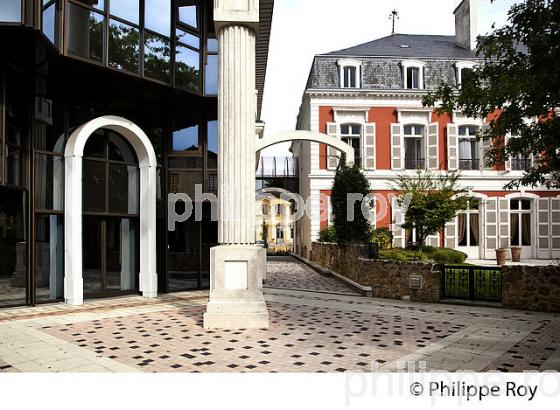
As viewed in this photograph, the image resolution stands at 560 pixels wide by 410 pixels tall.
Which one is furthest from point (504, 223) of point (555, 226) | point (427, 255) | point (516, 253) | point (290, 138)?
point (290, 138)

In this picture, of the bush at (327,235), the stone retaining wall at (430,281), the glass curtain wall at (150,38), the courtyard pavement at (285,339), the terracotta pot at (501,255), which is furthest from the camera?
the terracotta pot at (501,255)

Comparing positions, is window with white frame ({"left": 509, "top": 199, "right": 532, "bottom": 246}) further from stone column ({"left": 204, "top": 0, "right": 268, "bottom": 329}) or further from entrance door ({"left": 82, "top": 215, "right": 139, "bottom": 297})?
stone column ({"left": 204, "top": 0, "right": 268, "bottom": 329})

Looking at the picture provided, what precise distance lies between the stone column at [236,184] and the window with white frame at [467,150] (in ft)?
63.9

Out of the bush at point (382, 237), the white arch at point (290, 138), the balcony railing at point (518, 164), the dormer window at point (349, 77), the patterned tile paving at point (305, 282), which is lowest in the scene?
the patterned tile paving at point (305, 282)

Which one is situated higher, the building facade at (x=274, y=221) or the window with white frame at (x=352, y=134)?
the window with white frame at (x=352, y=134)

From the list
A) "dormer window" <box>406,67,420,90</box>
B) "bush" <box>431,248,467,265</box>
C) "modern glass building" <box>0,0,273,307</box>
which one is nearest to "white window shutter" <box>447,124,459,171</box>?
"dormer window" <box>406,67,420,90</box>

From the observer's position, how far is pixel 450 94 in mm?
10922

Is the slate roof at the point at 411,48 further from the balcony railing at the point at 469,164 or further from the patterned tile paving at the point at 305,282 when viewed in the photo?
the patterned tile paving at the point at 305,282

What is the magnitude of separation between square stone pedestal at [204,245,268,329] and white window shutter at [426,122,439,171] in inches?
741

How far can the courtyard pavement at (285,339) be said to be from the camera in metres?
6.12

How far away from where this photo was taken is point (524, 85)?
8695 millimetres

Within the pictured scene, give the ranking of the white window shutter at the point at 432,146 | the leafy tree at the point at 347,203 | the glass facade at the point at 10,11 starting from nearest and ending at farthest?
the glass facade at the point at 10,11
the leafy tree at the point at 347,203
the white window shutter at the point at 432,146

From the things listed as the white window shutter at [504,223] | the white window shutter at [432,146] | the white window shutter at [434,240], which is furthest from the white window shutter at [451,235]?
the white window shutter at [432,146]

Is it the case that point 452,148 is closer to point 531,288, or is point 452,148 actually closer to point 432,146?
point 432,146
